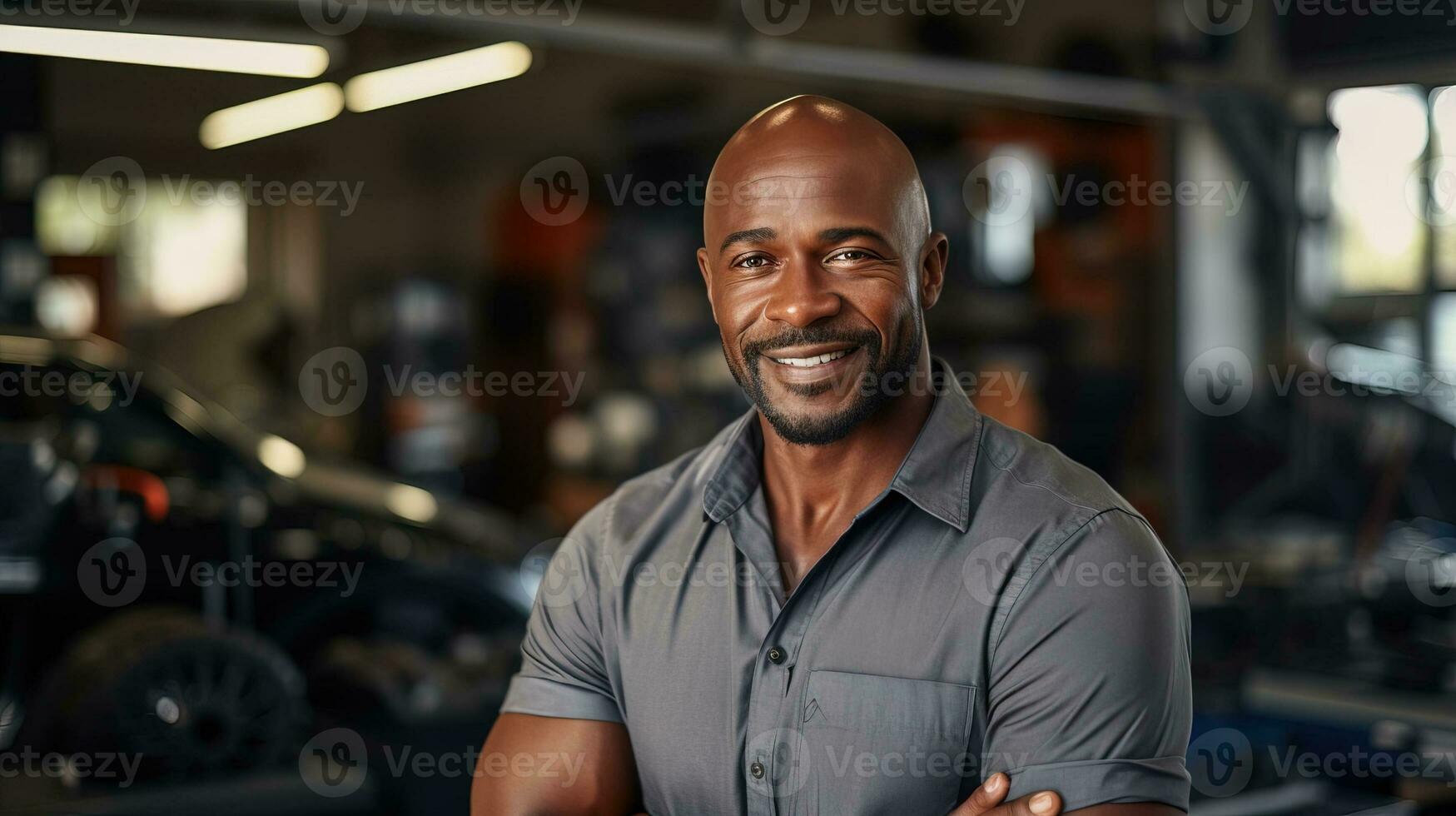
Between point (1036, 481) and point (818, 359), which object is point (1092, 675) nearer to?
point (1036, 481)

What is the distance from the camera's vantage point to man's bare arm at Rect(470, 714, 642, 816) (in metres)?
1.63

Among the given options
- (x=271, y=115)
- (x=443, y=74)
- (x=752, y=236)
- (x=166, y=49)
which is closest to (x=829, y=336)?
(x=752, y=236)

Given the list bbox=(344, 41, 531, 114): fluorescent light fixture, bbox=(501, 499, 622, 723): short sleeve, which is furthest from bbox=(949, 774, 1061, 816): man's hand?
bbox=(344, 41, 531, 114): fluorescent light fixture

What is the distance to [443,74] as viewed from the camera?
600 cm

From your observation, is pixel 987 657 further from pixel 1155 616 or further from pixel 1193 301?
pixel 1193 301

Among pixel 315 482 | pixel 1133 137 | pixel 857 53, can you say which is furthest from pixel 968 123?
pixel 315 482

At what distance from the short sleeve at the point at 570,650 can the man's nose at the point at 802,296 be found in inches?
14.9

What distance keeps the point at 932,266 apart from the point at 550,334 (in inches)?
310

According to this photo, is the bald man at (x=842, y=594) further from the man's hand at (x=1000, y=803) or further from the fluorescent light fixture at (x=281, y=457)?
the fluorescent light fixture at (x=281, y=457)

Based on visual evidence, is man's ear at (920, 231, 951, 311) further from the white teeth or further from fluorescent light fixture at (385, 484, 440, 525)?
fluorescent light fixture at (385, 484, 440, 525)

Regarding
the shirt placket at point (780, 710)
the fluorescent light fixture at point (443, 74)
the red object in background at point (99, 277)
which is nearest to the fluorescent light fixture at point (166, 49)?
the fluorescent light fixture at point (443, 74)

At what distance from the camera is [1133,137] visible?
775 cm

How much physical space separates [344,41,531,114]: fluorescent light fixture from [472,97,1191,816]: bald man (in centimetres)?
438

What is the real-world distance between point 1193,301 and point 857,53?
3.35 metres
